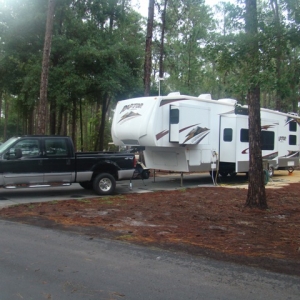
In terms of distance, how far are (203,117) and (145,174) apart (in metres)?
4.06

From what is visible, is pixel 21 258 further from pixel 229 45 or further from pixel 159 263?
pixel 229 45

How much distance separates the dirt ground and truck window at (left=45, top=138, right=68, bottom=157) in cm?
177

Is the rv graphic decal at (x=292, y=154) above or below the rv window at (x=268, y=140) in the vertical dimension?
below

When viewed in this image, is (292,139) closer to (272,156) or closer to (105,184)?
(272,156)

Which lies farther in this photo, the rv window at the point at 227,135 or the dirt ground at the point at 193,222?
the rv window at the point at 227,135

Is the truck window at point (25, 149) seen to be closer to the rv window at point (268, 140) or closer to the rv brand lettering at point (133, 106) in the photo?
the rv brand lettering at point (133, 106)

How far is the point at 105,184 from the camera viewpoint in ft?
43.9

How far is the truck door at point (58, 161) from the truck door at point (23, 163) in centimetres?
22

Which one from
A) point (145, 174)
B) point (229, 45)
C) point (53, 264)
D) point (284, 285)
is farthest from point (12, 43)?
point (284, 285)

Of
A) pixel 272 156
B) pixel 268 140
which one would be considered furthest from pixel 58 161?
pixel 272 156

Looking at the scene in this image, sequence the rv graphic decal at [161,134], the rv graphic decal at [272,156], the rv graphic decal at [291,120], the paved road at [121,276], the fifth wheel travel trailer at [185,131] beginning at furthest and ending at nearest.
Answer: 1. the rv graphic decal at [291,120]
2. the rv graphic decal at [272,156]
3. the fifth wheel travel trailer at [185,131]
4. the rv graphic decal at [161,134]
5. the paved road at [121,276]

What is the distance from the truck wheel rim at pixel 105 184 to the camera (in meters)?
13.3

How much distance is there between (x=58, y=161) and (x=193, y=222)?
18.2 ft

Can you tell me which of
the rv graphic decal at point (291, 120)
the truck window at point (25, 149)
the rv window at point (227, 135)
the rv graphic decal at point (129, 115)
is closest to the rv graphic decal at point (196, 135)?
the rv window at point (227, 135)
